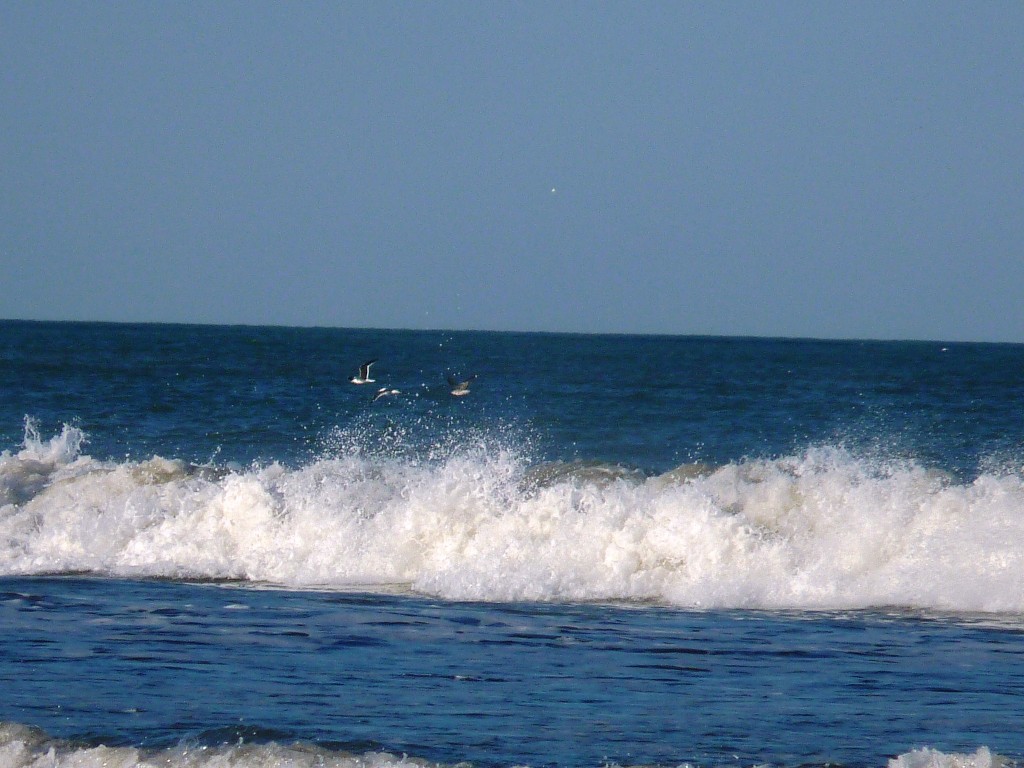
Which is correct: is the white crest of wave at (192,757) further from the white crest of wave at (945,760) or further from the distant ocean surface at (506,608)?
the white crest of wave at (945,760)

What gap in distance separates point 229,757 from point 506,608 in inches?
189

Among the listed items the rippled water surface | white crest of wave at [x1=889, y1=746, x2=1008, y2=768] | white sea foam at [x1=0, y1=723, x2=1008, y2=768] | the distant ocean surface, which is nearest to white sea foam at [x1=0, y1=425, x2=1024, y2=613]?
the distant ocean surface

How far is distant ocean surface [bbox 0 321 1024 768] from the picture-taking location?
7926 mm

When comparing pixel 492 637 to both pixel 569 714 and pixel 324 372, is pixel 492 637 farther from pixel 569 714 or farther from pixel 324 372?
pixel 324 372

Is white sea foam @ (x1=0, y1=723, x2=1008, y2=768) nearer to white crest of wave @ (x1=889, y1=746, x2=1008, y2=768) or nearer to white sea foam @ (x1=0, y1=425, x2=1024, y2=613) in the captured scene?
white crest of wave @ (x1=889, y1=746, x2=1008, y2=768)

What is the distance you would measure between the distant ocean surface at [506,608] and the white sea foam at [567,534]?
0.11ft

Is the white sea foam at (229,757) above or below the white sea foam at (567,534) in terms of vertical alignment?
below

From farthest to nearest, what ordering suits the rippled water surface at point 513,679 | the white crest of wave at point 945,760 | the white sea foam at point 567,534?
the white sea foam at point 567,534, the rippled water surface at point 513,679, the white crest of wave at point 945,760

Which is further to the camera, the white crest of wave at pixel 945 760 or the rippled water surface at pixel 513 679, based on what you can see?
the rippled water surface at pixel 513 679

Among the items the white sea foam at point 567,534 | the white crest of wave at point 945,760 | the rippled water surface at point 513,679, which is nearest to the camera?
the white crest of wave at point 945,760

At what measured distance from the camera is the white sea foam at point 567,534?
1275cm

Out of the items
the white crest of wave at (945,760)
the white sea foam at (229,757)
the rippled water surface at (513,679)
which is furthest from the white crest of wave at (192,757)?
the white crest of wave at (945,760)

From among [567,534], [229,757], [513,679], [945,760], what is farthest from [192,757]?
[567,534]

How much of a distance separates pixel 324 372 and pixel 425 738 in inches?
1688
